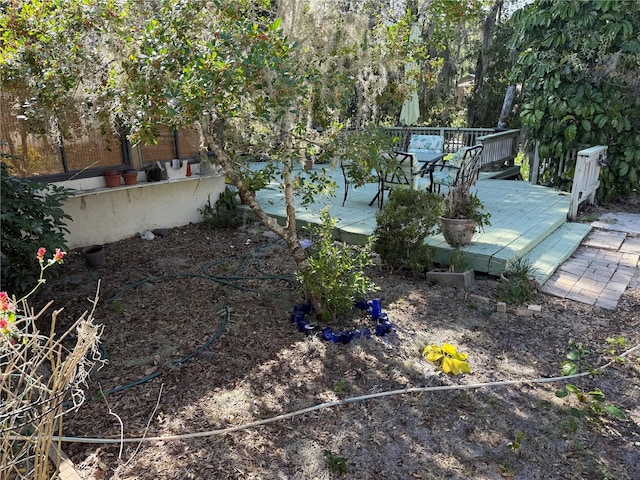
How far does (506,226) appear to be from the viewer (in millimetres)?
Answer: 4918

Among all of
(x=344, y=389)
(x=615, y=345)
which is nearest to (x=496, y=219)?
(x=615, y=345)

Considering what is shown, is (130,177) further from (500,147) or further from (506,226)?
(500,147)

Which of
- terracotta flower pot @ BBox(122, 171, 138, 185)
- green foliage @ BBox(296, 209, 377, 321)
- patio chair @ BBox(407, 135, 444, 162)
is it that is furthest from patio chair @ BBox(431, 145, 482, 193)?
terracotta flower pot @ BBox(122, 171, 138, 185)

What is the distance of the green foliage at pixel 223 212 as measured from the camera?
5527 millimetres

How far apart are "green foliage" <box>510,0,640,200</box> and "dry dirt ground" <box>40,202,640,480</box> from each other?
123 inches

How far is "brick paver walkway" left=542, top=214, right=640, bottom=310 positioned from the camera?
364 centimetres

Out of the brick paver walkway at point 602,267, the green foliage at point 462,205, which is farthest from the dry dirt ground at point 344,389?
the green foliage at point 462,205

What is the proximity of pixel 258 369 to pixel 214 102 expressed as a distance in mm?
1570

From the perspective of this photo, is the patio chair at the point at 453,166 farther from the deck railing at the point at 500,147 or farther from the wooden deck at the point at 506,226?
the deck railing at the point at 500,147

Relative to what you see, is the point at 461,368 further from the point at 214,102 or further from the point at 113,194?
the point at 113,194

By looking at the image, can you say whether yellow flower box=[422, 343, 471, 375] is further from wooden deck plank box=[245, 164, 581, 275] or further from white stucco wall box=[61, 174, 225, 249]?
white stucco wall box=[61, 174, 225, 249]

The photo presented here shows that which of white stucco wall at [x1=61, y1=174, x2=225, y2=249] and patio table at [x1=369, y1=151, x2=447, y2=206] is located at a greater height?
patio table at [x1=369, y1=151, x2=447, y2=206]

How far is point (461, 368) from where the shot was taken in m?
2.61

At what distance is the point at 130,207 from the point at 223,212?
1112 mm
